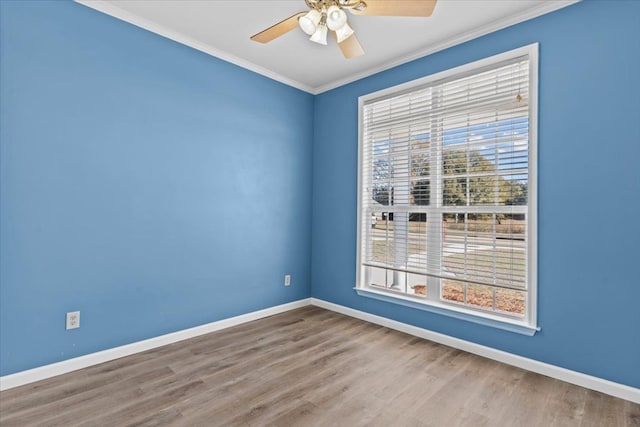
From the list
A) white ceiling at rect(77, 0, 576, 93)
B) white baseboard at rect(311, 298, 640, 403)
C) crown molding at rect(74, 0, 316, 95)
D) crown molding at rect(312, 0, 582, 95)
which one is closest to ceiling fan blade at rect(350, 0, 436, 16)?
white ceiling at rect(77, 0, 576, 93)

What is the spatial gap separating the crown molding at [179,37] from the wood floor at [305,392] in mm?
2669

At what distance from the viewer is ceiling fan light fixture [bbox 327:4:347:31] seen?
1.83m

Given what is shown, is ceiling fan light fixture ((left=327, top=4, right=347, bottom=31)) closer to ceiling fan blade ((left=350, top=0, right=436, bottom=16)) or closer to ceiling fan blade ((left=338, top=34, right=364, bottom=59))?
ceiling fan blade ((left=350, top=0, right=436, bottom=16))

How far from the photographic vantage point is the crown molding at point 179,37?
8.15 ft

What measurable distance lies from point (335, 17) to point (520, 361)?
2732mm

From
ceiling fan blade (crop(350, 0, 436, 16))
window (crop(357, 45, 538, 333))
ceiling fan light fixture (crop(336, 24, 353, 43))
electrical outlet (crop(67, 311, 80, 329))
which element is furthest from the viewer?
window (crop(357, 45, 538, 333))

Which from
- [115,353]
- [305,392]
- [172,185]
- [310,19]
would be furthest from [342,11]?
[115,353]

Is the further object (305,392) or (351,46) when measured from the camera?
(351,46)

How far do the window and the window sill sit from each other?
12 mm

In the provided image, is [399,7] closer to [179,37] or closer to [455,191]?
[455,191]

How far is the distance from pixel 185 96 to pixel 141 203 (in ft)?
3.44

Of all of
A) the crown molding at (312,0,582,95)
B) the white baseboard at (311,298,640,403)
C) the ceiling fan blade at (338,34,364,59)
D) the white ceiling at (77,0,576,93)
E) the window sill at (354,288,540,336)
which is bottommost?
the white baseboard at (311,298,640,403)

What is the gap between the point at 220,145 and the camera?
3.27 m

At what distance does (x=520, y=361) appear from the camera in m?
2.51
